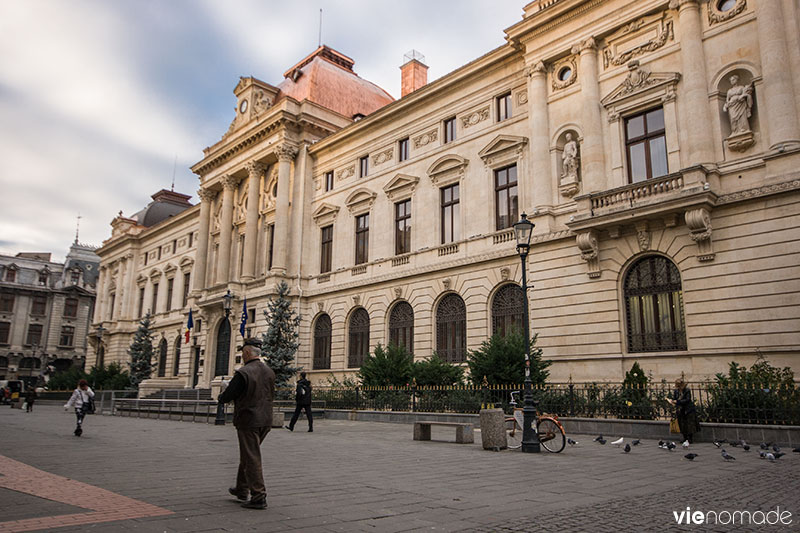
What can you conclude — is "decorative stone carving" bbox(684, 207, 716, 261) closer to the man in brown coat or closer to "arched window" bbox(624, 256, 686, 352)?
"arched window" bbox(624, 256, 686, 352)

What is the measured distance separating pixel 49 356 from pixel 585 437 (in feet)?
258

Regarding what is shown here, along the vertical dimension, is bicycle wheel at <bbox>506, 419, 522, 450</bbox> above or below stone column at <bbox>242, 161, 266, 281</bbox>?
below

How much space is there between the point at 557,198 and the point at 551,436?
538 inches

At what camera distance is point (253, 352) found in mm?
7289

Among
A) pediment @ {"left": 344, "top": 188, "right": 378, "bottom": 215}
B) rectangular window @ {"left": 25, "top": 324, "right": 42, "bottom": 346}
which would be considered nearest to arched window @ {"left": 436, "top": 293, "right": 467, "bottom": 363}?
pediment @ {"left": 344, "top": 188, "right": 378, "bottom": 215}

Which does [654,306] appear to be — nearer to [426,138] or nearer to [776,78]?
[776,78]

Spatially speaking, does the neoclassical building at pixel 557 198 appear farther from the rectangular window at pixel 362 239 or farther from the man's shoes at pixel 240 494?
the man's shoes at pixel 240 494

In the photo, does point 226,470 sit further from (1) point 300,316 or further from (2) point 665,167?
(1) point 300,316

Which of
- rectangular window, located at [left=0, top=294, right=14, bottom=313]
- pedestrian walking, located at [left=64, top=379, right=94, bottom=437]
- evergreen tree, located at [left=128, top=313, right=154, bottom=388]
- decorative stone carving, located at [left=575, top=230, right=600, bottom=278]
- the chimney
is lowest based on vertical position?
pedestrian walking, located at [left=64, top=379, right=94, bottom=437]

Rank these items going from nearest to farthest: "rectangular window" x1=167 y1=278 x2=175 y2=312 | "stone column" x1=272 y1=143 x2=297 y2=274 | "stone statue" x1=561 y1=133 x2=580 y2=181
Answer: "stone statue" x1=561 y1=133 x2=580 y2=181 → "stone column" x1=272 y1=143 x2=297 y2=274 → "rectangular window" x1=167 y1=278 x2=175 y2=312

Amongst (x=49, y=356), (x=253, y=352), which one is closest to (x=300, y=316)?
(x=253, y=352)

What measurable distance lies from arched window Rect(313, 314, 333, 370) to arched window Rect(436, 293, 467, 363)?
339 inches

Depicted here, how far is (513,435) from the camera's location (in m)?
13.7

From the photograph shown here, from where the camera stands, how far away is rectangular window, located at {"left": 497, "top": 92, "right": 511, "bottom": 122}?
2766 cm
